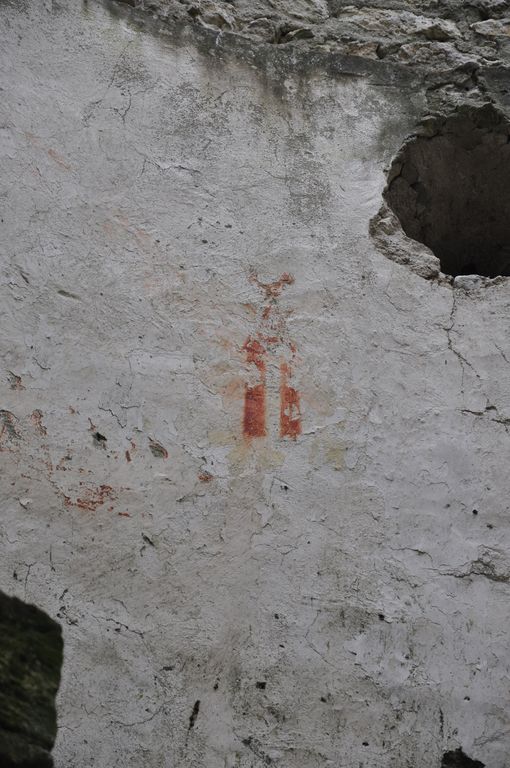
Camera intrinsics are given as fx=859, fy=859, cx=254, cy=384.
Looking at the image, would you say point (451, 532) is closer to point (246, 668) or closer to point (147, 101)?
point (246, 668)

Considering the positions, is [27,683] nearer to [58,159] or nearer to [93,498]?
[93,498]

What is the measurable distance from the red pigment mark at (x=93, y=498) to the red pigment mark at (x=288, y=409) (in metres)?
0.57

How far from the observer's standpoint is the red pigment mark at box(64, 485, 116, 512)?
253cm

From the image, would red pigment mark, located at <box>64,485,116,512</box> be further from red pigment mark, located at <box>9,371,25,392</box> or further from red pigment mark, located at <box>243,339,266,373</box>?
red pigment mark, located at <box>243,339,266,373</box>

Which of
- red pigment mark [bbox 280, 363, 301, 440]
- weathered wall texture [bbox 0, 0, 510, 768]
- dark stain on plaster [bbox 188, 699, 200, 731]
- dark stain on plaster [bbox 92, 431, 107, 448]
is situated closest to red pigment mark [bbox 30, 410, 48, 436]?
weathered wall texture [bbox 0, 0, 510, 768]

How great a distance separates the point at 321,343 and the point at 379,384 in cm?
24

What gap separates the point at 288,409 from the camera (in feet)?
9.13

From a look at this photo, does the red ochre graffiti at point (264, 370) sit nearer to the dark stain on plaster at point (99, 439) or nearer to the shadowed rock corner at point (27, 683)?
the dark stain on plaster at point (99, 439)

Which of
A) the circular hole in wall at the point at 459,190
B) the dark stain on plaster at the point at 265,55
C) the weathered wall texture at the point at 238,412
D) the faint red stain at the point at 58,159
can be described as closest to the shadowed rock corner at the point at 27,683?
the weathered wall texture at the point at 238,412

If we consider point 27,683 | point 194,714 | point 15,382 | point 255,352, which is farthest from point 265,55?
point 27,683

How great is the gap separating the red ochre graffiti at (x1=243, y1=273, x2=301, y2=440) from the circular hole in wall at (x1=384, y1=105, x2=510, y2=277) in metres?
0.67

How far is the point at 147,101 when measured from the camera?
10.4ft

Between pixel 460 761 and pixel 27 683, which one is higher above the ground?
pixel 27 683

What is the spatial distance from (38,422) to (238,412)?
623 mm
